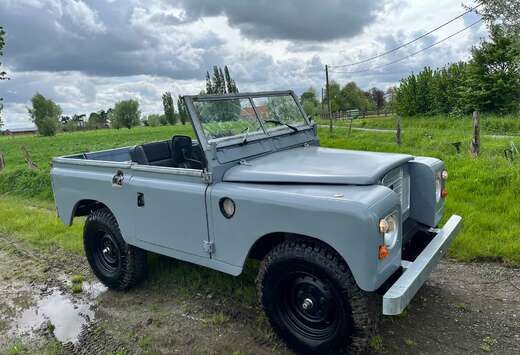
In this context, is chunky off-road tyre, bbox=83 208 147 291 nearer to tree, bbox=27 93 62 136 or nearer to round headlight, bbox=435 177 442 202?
round headlight, bbox=435 177 442 202

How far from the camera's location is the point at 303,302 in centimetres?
290

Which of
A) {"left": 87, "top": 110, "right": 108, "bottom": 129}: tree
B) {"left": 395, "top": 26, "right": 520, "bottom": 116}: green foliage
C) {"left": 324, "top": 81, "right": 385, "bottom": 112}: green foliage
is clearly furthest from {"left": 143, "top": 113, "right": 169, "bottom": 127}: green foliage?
{"left": 395, "top": 26, "right": 520, "bottom": 116}: green foliage

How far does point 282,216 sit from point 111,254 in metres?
2.44

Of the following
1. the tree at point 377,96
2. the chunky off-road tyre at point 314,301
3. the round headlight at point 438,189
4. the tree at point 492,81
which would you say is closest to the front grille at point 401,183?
the round headlight at point 438,189

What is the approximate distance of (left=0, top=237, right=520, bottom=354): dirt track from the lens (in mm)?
3186

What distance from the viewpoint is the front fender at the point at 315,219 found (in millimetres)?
2477

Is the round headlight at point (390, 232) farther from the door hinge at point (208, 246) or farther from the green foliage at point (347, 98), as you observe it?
the green foliage at point (347, 98)

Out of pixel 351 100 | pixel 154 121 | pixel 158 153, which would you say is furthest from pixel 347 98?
pixel 158 153

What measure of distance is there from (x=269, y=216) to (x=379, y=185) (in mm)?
795

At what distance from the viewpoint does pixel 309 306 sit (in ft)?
9.39

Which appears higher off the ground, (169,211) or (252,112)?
(252,112)

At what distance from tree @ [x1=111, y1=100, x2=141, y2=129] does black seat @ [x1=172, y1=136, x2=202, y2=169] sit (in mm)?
73207

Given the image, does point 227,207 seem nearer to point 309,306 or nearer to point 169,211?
point 169,211

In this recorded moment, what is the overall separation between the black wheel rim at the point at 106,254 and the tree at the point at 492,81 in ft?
82.5
